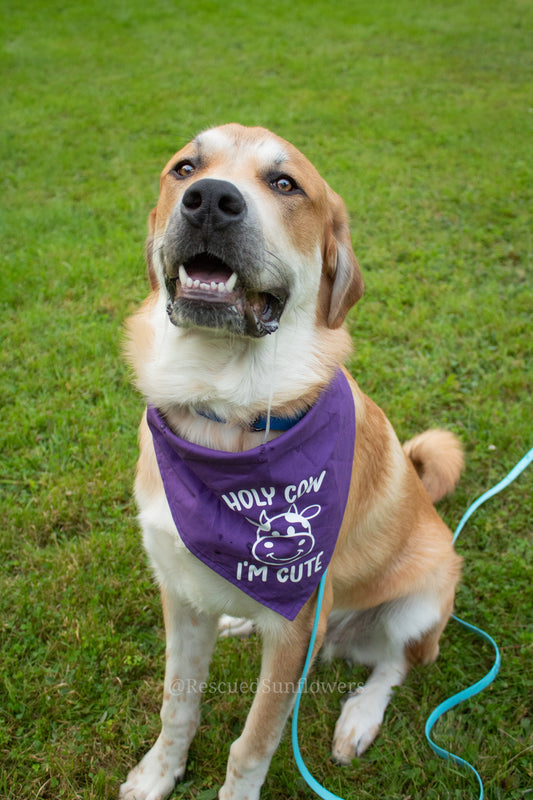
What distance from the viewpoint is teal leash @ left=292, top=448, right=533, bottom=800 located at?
7.27 ft

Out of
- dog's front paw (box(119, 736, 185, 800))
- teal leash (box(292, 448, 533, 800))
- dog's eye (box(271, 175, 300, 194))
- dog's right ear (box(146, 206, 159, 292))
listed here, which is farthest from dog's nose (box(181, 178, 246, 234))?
dog's front paw (box(119, 736, 185, 800))

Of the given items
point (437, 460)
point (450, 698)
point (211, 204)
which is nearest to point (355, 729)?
point (450, 698)

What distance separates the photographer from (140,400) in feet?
13.5

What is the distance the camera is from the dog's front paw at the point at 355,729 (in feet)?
8.47

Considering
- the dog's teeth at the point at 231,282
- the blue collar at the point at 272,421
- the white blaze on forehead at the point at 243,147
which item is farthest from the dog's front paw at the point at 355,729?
the white blaze on forehead at the point at 243,147

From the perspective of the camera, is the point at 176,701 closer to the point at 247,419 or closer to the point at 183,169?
the point at 247,419

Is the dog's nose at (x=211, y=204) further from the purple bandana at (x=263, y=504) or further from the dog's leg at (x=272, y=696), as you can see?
the dog's leg at (x=272, y=696)

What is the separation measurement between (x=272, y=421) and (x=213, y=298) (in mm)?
499

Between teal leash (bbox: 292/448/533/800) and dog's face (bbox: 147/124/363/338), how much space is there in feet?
3.41

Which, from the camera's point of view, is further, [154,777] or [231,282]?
[154,777]

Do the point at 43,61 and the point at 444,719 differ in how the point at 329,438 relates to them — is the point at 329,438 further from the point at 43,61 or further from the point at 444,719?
the point at 43,61

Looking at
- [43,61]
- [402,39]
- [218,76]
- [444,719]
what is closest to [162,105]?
[218,76]

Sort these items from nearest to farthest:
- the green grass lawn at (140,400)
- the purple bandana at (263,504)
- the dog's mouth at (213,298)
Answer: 1. the dog's mouth at (213,298)
2. the purple bandana at (263,504)
3. the green grass lawn at (140,400)

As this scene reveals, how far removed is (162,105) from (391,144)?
3.63 m
